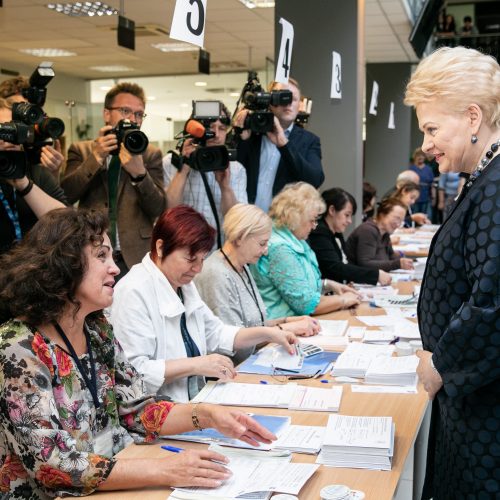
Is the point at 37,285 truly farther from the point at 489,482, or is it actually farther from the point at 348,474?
the point at 489,482

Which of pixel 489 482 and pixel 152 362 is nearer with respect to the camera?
pixel 489 482

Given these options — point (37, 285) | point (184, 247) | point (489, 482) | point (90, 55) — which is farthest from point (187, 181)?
point (90, 55)

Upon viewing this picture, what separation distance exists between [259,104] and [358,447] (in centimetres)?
231

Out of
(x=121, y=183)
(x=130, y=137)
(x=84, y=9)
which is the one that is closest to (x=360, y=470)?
(x=130, y=137)

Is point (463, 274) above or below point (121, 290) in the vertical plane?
above

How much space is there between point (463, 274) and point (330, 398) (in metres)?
0.73

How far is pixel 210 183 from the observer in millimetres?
3473

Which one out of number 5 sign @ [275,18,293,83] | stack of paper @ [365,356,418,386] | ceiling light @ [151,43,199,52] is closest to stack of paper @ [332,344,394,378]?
stack of paper @ [365,356,418,386]

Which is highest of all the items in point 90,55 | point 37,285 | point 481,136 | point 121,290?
point 90,55

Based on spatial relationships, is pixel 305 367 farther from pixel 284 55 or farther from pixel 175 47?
pixel 175 47

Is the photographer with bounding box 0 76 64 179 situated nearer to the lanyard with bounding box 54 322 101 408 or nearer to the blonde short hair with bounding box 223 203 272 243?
the blonde short hair with bounding box 223 203 272 243

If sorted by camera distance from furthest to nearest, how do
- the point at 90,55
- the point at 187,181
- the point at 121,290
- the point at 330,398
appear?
the point at 90,55, the point at 187,181, the point at 121,290, the point at 330,398

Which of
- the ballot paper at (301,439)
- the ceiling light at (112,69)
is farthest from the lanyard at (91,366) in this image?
the ceiling light at (112,69)

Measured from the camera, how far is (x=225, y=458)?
1.62 metres
